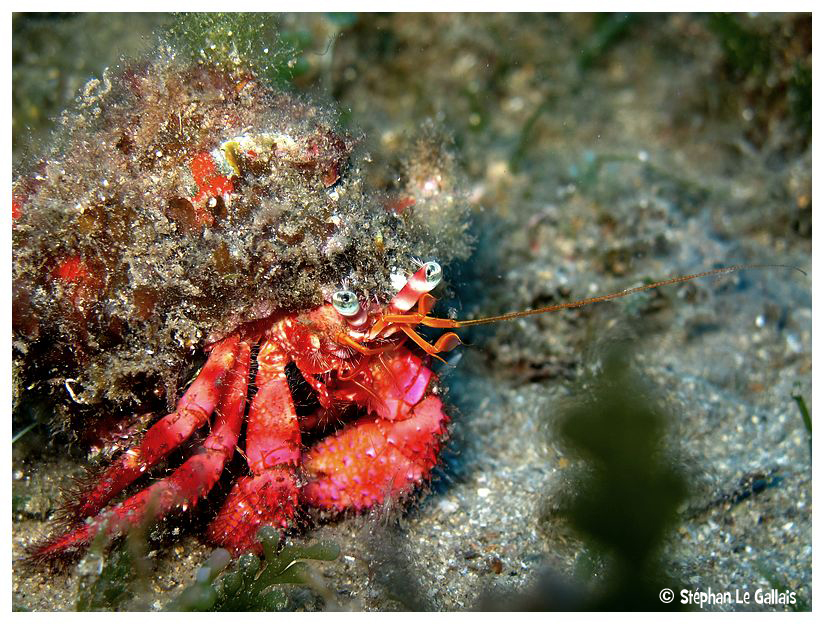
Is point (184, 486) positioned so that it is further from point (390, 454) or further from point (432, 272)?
point (432, 272)

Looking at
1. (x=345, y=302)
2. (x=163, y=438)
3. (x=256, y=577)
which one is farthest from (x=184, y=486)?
(x=345, y=302)

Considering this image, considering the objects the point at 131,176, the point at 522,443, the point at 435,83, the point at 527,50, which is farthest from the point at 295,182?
the point at 527,50

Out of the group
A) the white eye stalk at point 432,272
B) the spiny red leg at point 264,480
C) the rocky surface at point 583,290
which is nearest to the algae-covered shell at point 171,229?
the white eye stalk at point 432,272

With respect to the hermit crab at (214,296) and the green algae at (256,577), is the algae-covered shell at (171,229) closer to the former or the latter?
the hermit crab at (214,296)

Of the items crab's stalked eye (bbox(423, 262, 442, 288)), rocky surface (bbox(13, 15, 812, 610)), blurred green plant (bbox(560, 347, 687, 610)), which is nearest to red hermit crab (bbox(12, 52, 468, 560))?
crab's stalked eye (bbox(423, 262, 442, 288))

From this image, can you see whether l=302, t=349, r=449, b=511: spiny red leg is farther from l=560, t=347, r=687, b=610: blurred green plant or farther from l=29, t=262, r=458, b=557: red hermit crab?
l=560, t=347, r=687, b=610: blurred green plant
